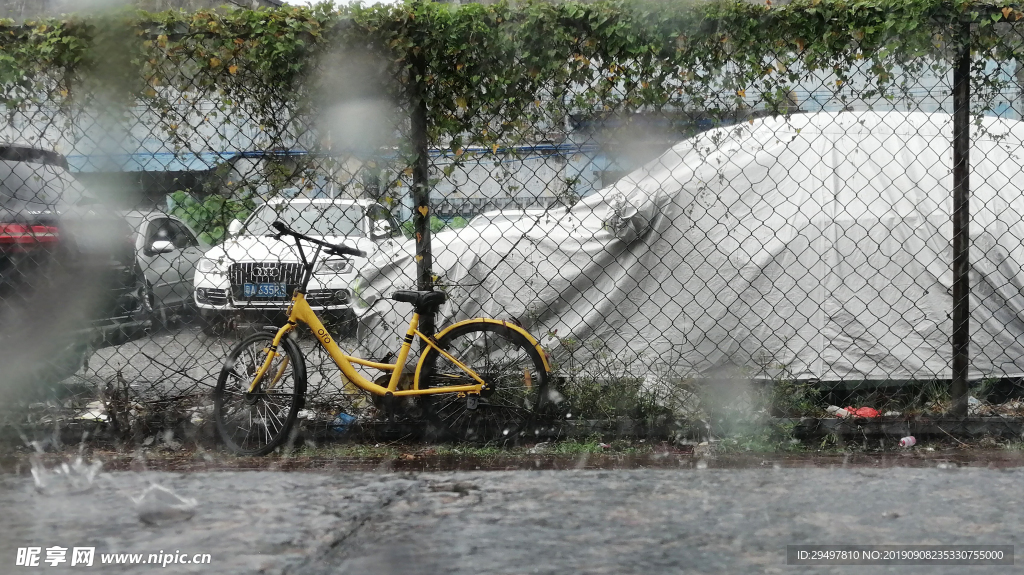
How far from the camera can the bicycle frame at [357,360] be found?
4.57 meters

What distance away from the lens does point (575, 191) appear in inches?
182

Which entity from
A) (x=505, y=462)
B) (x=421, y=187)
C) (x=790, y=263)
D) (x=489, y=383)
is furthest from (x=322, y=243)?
(x=790, y=263)

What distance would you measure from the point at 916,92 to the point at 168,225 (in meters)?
4.34

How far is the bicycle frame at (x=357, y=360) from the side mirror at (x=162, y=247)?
1.90 m

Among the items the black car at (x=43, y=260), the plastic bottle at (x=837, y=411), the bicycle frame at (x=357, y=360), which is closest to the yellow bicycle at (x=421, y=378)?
the bicycle frame at (x=357, y=360)

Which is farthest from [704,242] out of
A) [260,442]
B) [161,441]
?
[161,441]

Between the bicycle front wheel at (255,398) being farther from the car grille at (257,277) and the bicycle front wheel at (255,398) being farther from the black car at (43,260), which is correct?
the black car at (43,260)

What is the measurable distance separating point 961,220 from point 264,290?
3.99 meters

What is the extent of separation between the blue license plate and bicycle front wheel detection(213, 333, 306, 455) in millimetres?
477

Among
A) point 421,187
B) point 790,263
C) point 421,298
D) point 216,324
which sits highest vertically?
point 421,187

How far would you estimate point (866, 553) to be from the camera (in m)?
3.18

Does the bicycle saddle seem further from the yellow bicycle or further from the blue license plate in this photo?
the blue license plate

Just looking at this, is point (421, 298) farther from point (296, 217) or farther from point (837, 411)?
point (837, 411)

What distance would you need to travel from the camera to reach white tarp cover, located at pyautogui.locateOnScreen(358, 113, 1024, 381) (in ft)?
16.1
